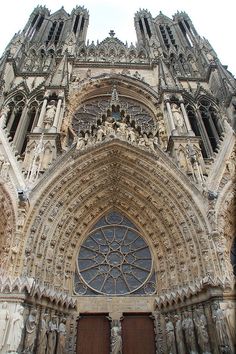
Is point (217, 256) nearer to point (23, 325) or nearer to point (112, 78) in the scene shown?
point (23, 325)

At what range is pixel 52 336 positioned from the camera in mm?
7598

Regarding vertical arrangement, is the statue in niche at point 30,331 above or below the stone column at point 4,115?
below

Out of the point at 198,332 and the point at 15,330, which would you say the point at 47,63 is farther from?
the point at 198,332

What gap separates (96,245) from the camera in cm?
1019

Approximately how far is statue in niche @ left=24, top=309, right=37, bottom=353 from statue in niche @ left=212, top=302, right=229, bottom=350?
14.1ft

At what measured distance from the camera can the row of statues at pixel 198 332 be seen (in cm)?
690

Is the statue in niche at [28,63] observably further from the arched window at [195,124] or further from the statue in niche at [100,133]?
the arched window at [195,124]

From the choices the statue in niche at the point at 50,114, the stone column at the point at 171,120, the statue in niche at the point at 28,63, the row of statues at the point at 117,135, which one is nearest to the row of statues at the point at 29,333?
the row of statues at the point at 117,135

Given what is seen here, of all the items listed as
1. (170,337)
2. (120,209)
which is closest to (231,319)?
(170,337)

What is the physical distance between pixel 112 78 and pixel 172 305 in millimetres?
11581

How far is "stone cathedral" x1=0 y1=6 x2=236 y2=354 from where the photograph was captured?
24.8 feet

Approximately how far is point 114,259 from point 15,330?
3.78m

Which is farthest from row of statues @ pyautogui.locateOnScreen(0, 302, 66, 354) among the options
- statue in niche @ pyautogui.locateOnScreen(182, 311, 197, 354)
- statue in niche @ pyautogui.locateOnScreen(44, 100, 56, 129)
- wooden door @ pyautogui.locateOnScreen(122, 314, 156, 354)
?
statue in niche @ pyautogui.locateOnScreen(44, 100, 56, 129)

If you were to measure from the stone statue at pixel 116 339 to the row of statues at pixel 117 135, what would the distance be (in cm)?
585
